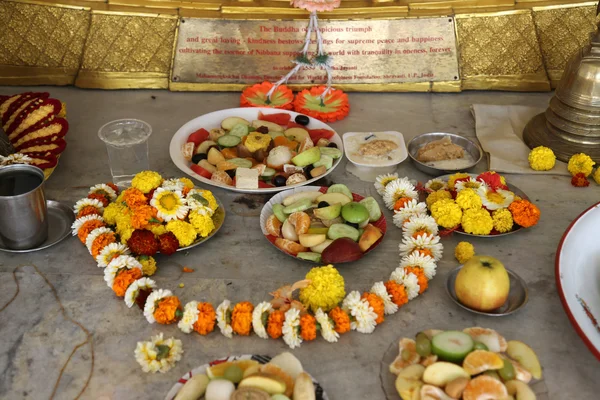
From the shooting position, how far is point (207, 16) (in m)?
2.69

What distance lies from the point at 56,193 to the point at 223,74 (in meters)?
0.96

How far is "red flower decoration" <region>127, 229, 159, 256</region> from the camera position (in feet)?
5.43

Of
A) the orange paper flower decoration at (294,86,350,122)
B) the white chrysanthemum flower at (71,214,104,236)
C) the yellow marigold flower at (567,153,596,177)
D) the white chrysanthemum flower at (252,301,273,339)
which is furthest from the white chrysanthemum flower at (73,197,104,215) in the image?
the yellow marigold flower at (567,153,596,177)

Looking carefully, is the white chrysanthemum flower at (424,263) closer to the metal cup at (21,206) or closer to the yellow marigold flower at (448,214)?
the yellow marigold flower at (448,214)

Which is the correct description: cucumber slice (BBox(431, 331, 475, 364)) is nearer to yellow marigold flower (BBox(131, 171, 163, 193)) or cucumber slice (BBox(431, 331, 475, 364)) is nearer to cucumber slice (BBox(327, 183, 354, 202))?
cucumber slice (BBox(327, 183, 354, 202))

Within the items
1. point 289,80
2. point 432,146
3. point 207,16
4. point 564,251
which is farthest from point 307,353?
point 207,16

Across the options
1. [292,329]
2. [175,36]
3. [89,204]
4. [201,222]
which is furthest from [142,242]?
[175,36]

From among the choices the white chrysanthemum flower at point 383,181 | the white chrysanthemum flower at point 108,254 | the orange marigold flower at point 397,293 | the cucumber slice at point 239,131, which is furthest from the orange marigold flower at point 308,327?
the cucumber slice at point 239,131

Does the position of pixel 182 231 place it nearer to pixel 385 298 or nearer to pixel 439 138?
pixel 385 298

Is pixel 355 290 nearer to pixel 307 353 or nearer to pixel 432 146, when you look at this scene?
pixel 307 353

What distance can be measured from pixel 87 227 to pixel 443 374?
1.07 meters

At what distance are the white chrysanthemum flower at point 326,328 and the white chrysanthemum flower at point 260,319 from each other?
0.13 m

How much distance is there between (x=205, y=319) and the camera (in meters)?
1.49

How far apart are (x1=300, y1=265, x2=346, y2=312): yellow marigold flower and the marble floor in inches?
3.7
